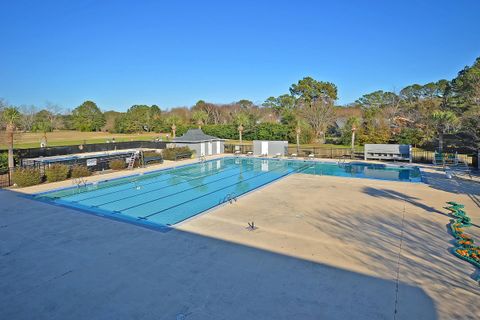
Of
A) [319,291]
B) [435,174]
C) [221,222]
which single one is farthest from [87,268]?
[435,174]

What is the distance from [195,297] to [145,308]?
2.56 feet

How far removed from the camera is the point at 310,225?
27.3 ft

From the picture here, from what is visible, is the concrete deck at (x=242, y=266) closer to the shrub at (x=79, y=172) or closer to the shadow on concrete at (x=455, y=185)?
the shadow on concrete at (x=455, y=185)

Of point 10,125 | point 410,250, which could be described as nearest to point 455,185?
point 410,250

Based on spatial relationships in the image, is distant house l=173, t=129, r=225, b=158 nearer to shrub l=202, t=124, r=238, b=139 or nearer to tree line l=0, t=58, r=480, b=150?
tree line l=0, t=58, r=480, b=150

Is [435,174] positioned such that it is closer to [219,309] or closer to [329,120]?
[219,309]

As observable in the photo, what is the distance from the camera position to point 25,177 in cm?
1368

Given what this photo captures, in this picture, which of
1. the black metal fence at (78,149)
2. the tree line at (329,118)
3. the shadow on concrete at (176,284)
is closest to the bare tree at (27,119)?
the tree line at (329,118)

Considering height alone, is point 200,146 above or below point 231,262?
above

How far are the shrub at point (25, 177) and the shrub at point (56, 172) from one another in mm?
535

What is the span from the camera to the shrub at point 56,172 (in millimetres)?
14797

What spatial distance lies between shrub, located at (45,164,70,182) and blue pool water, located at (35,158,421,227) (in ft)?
6.63

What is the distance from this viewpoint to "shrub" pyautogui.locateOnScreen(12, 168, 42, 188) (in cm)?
1360

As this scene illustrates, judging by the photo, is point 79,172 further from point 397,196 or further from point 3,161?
point 397,196
